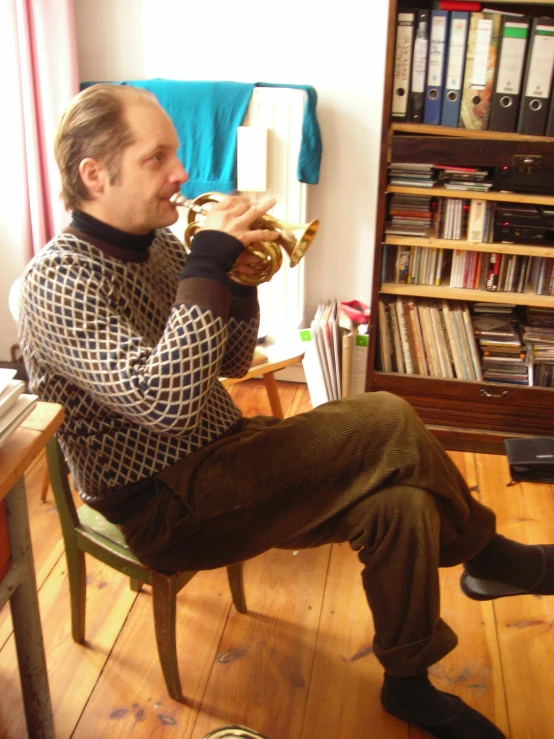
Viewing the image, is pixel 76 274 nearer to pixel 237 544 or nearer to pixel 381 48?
pixel 237 544

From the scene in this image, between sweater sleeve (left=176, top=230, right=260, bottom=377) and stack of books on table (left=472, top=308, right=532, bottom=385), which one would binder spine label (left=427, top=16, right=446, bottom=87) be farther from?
sweater sleeve (left=176, top=230, right=260, bottom=377)

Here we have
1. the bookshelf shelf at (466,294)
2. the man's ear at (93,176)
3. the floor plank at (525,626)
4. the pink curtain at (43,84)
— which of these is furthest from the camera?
the pink curtain at (43,84)

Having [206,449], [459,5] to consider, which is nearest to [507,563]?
[206,449]

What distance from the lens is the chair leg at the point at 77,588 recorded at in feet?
4.82

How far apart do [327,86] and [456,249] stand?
0.72 metres

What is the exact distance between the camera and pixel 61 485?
1368 millimetres

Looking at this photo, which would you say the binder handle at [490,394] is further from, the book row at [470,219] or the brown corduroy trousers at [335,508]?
the brown corduroy trousers at [335,508]

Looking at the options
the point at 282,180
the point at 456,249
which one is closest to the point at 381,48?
the point at 282,180

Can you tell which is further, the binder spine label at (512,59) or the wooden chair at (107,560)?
the binder spine label at (512,59)

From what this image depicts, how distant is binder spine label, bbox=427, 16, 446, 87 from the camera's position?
188 cm

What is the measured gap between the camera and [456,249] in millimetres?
2090

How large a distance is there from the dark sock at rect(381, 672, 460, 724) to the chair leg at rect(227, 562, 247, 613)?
1.34ft

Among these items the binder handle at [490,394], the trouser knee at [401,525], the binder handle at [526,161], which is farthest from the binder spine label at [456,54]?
the trouser knee at [401,525]

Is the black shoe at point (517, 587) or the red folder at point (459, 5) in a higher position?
the red folder at point (459, 5)
